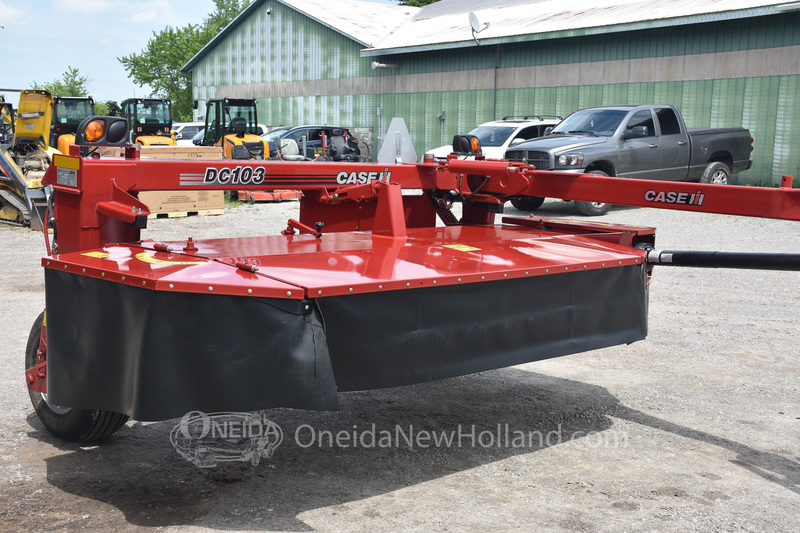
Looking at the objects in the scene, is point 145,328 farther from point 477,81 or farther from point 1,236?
point 477,81

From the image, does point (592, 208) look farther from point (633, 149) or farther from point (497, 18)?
point (497, 18)

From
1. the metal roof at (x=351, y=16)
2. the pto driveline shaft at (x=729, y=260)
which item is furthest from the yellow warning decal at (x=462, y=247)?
the metal roof at (x=351, y=16)

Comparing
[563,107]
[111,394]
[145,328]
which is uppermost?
[563,107]

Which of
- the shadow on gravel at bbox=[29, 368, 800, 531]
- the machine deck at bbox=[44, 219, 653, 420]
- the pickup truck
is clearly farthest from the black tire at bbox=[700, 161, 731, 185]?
the machine deck at bbox=[44, 219, 653, 420]

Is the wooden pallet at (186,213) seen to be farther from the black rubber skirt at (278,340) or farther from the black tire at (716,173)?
the black rubber skirt at (278,340)

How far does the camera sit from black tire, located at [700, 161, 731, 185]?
48.3ft

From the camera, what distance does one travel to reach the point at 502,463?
4094mm

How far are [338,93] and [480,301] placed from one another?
26538 millimetres

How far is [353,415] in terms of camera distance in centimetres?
478

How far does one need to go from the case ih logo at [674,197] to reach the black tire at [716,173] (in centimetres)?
1100

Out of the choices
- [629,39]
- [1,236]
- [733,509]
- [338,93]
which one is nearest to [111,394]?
[733,509]

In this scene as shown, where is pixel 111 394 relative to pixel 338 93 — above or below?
below

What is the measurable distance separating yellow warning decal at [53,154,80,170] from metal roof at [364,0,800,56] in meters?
16.0

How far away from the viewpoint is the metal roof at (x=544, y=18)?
18016 mm
